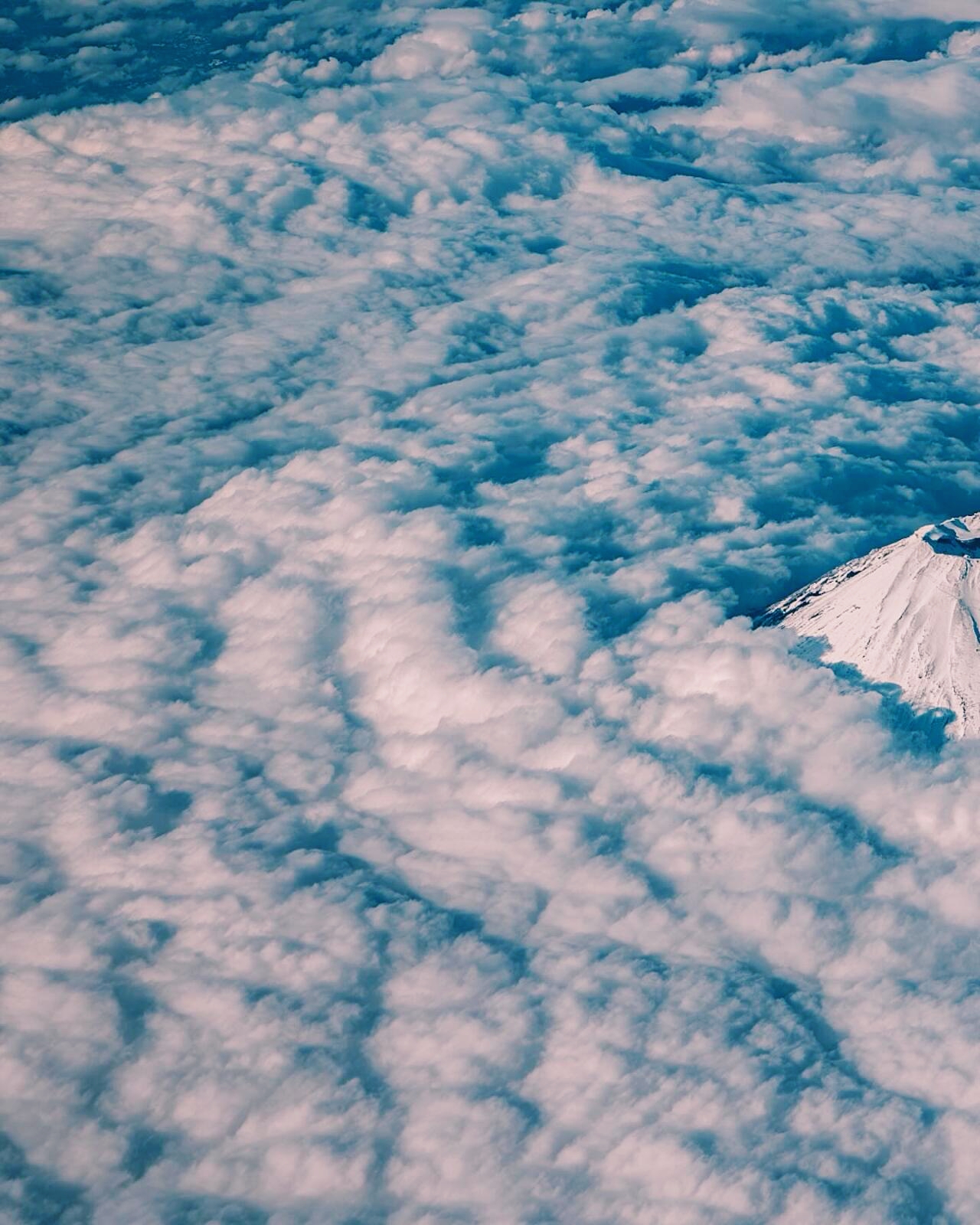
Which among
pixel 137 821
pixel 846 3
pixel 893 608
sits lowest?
pixel 137 821

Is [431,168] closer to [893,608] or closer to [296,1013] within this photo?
[893,608]

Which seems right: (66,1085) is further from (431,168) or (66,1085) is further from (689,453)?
(431,168)

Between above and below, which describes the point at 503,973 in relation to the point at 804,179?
below

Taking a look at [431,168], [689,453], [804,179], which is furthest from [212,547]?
[804,179]

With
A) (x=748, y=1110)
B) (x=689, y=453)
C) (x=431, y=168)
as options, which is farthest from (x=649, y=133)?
(x=748, y=1110)

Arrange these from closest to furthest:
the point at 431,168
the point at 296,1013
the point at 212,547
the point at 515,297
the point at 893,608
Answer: the point at 296,1013 → the point at 893,608 → the point at 212,547 → the point at 515,297 → the point at 431,168

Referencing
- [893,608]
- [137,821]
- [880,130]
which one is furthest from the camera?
[880,130]

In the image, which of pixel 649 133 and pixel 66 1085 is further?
pixel 649 133
